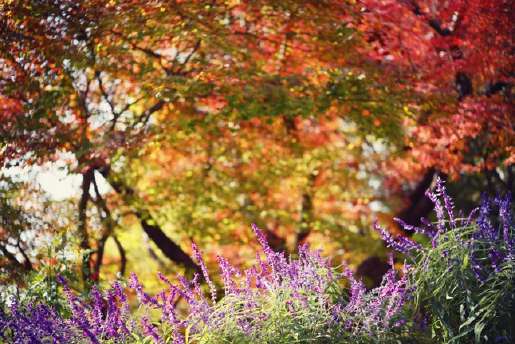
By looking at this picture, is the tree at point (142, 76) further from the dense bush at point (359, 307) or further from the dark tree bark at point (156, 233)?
the dense bush at point (359, 307)

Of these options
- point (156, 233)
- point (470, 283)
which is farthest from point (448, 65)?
point (470, 283)

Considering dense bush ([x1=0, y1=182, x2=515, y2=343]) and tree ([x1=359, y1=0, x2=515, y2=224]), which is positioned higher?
dense bush ([x1=0, y1=182, x2=515, y2=343])

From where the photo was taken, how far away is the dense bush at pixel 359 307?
16.3ft

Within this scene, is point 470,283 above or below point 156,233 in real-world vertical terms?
above

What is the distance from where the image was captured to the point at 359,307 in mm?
5152

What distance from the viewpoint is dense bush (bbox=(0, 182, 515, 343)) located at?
16.3 feet

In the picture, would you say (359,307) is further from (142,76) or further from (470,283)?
(142,76)

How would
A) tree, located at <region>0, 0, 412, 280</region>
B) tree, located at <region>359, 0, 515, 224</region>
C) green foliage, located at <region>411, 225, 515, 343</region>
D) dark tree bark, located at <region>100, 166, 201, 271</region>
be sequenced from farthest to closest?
1. dark tree bark, located at <region>100, 166, 201, 271</region>
2. tree, located at <region>359, 0, 515, 224</region>
3. tree, located at <region>0, 0, 412, 280</region>
4. green foliage, located at <region>411, 225, 515, 343</region>

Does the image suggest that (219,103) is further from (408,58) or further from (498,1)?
(498,1)

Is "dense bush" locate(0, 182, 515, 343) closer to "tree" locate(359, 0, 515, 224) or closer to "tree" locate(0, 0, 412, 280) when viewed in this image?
"tree" locate(0, 0, 412, 280)

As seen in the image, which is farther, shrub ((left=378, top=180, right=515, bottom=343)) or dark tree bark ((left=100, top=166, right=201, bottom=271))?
dark tree bark ((left=100, top=166, right=201, bottom=271))

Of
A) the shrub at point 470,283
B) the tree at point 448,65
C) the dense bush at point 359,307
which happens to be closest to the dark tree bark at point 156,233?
the tree at point 448,65

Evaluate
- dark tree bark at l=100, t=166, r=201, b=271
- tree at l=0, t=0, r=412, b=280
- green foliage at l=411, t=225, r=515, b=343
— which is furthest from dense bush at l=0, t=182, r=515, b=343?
dark tree bark at l=100, t=166, r=201, b=271

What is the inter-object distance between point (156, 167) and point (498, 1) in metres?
6.80
